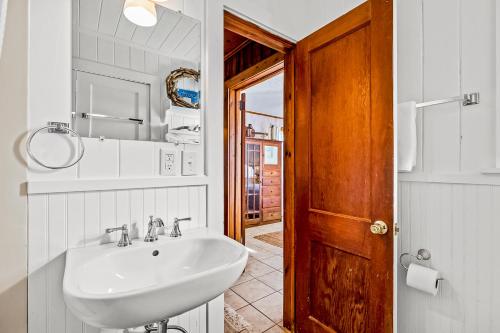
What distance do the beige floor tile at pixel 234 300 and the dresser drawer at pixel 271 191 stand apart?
2846 millimetres

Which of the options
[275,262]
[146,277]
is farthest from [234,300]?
[146,277]

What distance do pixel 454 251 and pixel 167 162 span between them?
1391mm

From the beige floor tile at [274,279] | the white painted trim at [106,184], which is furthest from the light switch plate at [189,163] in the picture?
the beige floor tile at [274,279]

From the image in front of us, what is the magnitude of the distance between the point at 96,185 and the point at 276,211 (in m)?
4.47

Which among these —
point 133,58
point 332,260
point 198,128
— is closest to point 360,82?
point 198,128

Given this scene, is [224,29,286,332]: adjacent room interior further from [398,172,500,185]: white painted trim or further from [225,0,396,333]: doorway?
[398,172,500,185]: white painted trim

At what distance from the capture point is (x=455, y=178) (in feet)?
3.51

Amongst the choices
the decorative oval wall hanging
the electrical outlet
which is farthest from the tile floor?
the decorative oval wall hanging

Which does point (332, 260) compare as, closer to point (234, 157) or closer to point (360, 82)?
point (360, 82)

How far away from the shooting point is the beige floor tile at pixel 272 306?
1.87m

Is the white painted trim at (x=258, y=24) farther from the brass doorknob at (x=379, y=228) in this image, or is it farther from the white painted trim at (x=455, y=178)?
the brass doorknob at (x=379, y=228)

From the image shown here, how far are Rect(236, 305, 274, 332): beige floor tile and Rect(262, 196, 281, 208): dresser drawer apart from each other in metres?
3.01

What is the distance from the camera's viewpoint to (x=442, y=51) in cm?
113

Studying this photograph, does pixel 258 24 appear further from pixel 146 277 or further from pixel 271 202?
pixel 271 202
